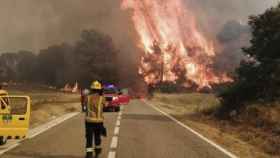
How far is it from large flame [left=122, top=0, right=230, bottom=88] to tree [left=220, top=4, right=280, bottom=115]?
5727 centimetres

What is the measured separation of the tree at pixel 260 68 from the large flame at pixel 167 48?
57.3m

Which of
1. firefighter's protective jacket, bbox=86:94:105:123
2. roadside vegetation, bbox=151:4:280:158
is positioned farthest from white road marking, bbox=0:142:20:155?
roadside vegetation, bbox=151:4:280:158

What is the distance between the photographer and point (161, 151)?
12.3 m

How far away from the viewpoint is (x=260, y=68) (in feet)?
88.4

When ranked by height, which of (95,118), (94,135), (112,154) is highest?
(95,118)

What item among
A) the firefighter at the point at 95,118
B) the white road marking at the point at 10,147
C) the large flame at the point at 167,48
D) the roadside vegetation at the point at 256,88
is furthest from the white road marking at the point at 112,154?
the large flame at the point at 167,48

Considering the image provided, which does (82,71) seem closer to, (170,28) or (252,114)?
(170,28)

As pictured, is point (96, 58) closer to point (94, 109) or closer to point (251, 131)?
point (251, 131)

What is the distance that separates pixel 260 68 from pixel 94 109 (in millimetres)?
18347

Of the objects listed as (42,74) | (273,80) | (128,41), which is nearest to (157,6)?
(128,41)

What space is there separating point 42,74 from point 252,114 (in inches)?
4242

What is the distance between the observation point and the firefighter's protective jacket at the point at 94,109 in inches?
431

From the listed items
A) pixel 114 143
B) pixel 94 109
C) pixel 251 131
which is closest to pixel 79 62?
pixel 251 131

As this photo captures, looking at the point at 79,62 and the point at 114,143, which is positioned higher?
the point at 79,62
